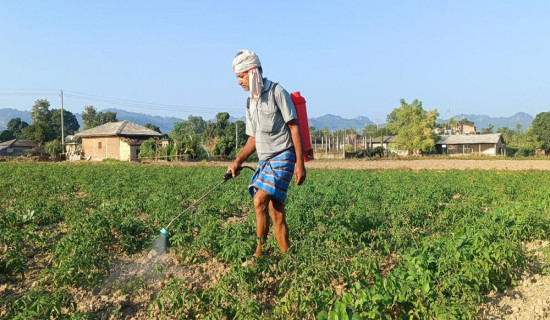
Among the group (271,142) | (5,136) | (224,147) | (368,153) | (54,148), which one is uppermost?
(5,136)

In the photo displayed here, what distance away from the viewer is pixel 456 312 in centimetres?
248

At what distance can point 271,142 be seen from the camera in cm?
386

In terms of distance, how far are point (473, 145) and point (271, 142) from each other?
2422 inches

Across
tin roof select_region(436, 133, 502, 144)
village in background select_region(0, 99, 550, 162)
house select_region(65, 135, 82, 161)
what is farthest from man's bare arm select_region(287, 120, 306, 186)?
tin roof select_region(436, 133, 502, 144)

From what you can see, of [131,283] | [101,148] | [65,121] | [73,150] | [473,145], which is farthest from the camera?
[65,121]

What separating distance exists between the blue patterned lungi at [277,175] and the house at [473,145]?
5780 cm

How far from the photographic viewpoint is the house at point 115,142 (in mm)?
41062

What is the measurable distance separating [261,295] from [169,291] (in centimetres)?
80

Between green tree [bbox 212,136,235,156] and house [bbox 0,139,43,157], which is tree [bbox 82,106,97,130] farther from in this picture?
green tree [bbox 212,136,235,156]

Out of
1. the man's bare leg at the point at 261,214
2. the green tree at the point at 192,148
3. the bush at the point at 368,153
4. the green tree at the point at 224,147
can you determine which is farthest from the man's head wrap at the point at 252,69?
the bush at the point at 368,153

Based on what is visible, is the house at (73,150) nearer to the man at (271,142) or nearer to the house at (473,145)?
the man at (271,142)

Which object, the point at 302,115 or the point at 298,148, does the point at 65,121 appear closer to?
the point at 302,115

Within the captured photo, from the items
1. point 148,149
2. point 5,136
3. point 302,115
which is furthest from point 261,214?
point 5,136

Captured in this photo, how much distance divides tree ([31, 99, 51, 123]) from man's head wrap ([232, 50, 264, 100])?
287ft
